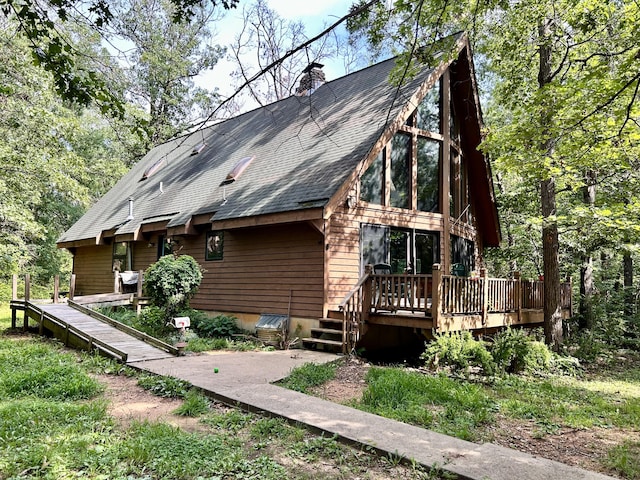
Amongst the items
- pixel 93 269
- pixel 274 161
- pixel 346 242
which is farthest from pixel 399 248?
pixel 93 269

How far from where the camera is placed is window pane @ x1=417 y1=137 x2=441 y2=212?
1198 cm

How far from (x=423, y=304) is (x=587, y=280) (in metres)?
9.60

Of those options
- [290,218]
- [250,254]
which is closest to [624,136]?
[290,218]

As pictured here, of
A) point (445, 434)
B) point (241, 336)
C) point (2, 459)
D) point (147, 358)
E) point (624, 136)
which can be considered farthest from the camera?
point (241, 336)

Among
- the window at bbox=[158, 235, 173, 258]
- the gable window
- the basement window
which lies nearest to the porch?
the gable window

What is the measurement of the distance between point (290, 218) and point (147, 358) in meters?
3.82

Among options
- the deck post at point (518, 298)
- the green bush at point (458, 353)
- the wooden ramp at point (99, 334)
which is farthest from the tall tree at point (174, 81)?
the green bush at point (458, 353)

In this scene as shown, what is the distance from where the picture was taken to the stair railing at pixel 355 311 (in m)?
9.02

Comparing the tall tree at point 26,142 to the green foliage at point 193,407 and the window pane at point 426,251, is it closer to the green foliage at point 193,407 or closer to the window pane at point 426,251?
the window pane at point 426,251

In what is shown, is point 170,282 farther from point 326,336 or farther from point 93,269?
point 93,269

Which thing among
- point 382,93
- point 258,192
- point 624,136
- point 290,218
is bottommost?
point 290,218

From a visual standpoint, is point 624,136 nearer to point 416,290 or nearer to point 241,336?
point 416,290

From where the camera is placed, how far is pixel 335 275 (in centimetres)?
1010

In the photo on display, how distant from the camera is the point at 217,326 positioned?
11.5 meters
